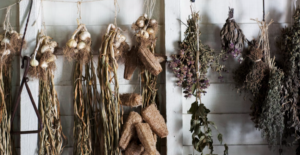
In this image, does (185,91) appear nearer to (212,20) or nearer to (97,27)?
(212,20)

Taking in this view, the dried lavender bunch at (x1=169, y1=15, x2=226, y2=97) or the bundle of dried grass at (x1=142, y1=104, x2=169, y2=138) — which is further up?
the dried lavender bunch at (x1=169, y1=15, x2=226, y2=97)

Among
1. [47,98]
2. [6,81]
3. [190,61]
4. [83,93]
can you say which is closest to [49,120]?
[47,98]

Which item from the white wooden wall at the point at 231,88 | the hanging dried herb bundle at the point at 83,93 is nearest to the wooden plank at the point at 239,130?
the white wooden wall at the point at 231,88

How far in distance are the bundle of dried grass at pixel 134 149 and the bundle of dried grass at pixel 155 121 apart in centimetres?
13

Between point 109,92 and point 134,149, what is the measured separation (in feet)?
1.20

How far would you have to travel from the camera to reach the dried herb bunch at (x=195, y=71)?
136 centimetres

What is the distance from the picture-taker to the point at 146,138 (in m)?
1.27

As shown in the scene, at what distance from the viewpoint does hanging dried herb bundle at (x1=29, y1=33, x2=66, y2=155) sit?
52.2 inches

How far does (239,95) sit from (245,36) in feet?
1.30

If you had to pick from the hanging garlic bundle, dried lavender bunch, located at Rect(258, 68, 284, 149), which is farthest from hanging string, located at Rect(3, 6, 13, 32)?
dried lavender bunch, located at Rect(258, 68, 284, 149)

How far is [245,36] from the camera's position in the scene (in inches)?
59.1

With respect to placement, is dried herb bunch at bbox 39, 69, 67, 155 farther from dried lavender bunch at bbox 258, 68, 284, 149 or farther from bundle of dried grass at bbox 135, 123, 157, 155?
dried lavender bunch at bbox 258, 68, 284, 149

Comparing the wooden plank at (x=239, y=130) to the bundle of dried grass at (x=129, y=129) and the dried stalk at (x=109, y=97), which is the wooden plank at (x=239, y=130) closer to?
the bundle of dried grass at (x=129, y=129)

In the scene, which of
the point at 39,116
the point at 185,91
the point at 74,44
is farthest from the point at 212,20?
the point at 39,116
